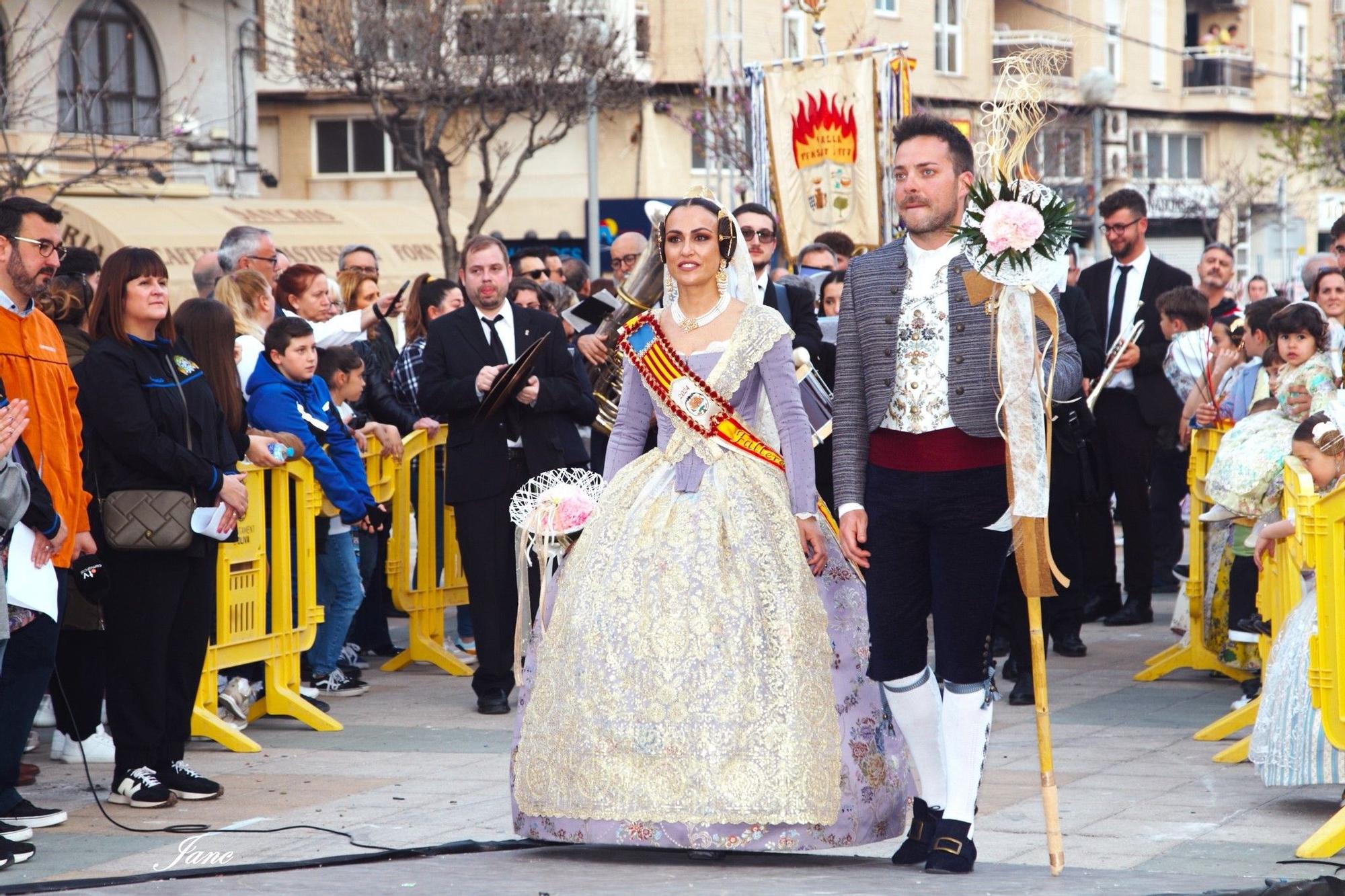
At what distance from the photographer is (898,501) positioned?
5.63 meters

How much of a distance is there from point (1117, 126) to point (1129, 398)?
36.3 m

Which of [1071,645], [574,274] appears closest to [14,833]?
[1071,645]

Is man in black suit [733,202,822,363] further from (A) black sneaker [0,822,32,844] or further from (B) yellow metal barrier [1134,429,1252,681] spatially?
(A) black sneaker [0,822,32,844]

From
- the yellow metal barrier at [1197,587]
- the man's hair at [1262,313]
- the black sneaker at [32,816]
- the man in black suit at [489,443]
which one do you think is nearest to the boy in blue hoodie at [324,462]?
the man in black suit at [489,443]

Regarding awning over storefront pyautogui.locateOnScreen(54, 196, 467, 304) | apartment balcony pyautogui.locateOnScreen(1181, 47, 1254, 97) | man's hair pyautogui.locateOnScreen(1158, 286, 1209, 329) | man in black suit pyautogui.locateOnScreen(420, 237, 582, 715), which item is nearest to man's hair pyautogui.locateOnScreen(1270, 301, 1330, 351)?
man's hair pyautogui.locateOnScreen(1158, 286, 1209, 329)

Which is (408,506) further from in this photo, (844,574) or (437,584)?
(844,574)

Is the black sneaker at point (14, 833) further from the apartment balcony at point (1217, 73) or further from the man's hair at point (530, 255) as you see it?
the apartment balcony at point (1217, 73)

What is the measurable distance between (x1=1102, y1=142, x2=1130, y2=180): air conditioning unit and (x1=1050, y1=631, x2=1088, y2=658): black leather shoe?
3285cm

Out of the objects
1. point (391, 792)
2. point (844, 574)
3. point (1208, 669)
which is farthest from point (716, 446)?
point (1208, 669)

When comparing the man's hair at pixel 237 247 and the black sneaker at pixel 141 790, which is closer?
the black sneaker at pixel 141 790

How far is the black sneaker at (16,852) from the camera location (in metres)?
6.02

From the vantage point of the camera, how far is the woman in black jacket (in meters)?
6.82

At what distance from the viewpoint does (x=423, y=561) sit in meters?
10.2

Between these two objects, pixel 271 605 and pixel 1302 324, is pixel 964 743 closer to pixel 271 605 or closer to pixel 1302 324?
pixel 1302 324
